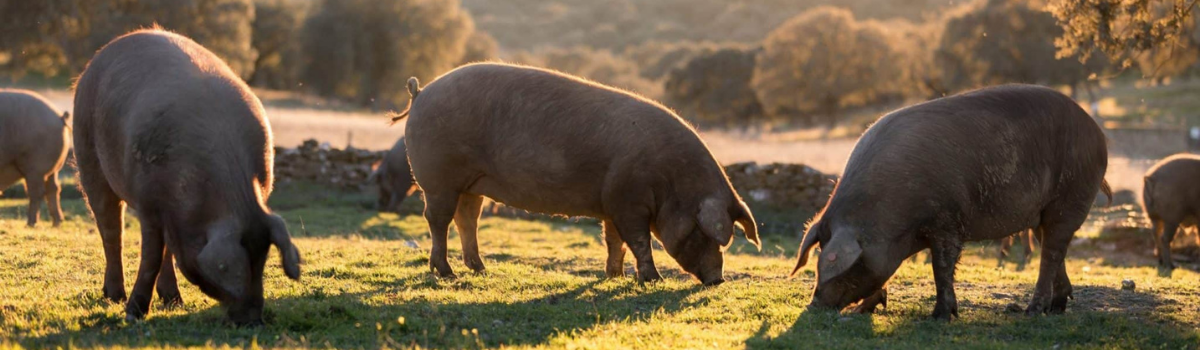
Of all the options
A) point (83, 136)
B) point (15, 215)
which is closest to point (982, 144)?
point (83, 136)

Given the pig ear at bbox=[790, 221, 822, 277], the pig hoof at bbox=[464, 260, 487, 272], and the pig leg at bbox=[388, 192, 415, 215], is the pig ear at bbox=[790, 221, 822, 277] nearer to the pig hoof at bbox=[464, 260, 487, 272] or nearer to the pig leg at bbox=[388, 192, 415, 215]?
the pig hoof at bbox=[464, 260, 487, 272]

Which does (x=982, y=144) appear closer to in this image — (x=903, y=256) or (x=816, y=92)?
(x=903, y=256)

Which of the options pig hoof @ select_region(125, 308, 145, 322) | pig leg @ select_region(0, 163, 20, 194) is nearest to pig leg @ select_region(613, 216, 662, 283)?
pig hoof @ select_region(125, 308, 145, 322)

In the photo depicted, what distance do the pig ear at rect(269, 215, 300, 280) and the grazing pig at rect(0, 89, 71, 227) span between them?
1055cm

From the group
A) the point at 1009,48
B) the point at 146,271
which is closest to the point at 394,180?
the point at 146,271

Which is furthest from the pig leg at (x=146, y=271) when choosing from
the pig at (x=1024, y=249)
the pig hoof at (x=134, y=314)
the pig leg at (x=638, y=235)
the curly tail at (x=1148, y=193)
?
the curly tail at (x=1148, y=193)

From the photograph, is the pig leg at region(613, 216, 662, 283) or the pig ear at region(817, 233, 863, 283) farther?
Result: the pig leg at region(613, 216, 662, 283)

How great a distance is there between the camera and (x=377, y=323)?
293 inches

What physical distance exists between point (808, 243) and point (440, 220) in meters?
3.96

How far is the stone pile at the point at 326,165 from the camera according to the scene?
26.3 metres

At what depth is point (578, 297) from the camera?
9742mm

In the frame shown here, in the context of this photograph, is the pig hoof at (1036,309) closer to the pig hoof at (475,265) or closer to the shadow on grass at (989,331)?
the shadow on grass at (989,331)

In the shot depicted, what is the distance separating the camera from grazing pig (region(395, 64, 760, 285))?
10.2 m

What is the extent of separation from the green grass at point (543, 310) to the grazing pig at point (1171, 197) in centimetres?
550
